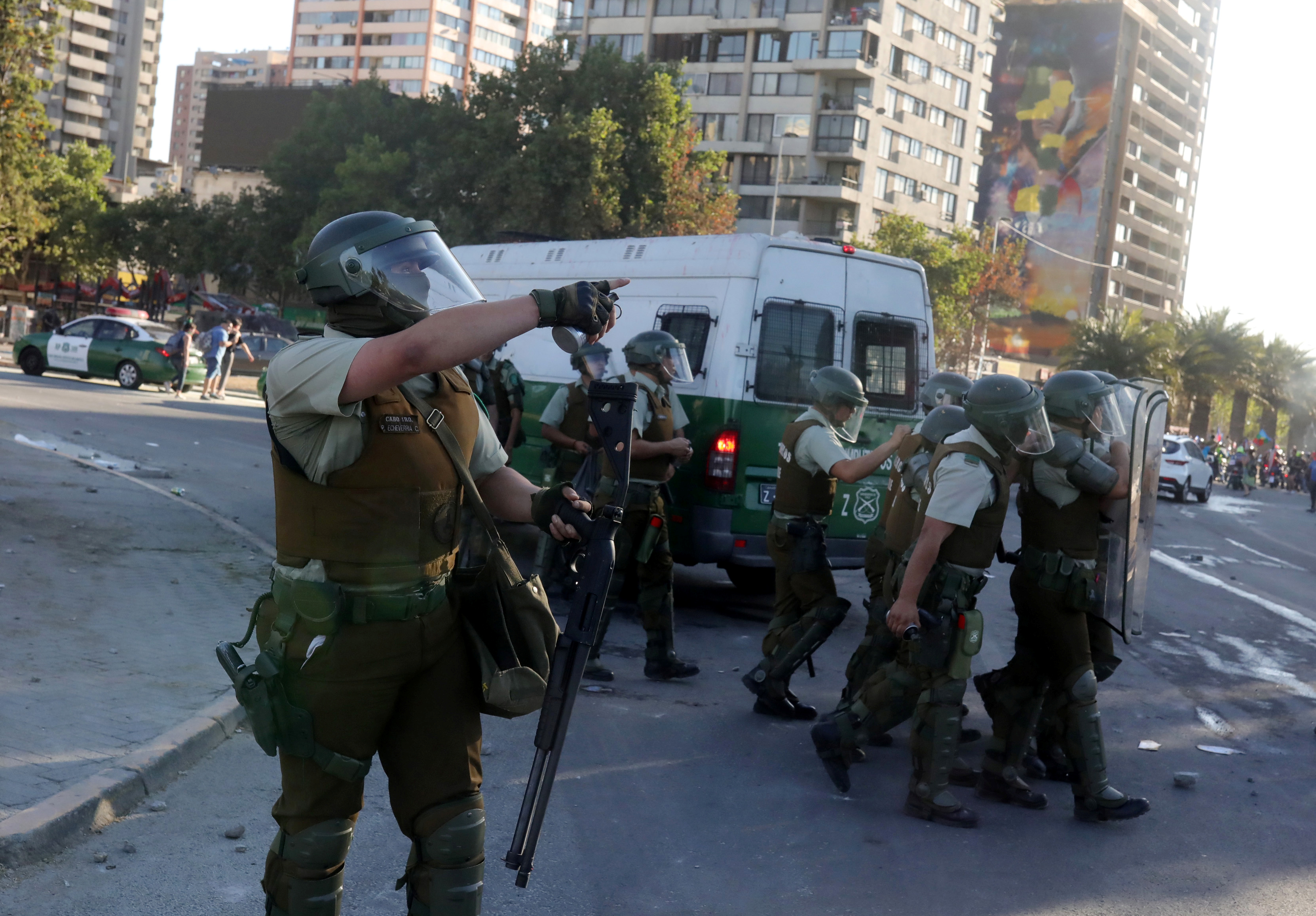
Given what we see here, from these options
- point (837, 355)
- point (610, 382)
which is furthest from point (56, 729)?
point (837, 355)

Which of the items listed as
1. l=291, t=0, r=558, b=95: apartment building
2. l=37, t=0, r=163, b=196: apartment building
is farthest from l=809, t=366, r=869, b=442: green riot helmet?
l=291, t=0, r=558, b=95: apartment building

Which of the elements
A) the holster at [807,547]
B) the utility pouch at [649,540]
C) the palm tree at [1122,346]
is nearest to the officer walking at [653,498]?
the utility pouch at [649,540]

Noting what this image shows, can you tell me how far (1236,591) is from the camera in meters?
12.8

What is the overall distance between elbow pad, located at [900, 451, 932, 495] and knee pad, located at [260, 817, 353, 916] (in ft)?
11.4

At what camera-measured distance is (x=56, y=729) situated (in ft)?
15.8

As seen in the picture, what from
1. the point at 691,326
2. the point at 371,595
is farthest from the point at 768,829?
the point at 691,326

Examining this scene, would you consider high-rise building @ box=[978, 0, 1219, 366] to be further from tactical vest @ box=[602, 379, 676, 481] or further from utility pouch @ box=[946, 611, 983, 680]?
utility pouch @ box=[946, 611, 983, 680]

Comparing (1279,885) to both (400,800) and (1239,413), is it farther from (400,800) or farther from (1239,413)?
(1239,413)

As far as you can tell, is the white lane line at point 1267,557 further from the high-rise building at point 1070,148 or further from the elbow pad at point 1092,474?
the high-rise building at point 1070,148

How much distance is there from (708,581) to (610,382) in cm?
774

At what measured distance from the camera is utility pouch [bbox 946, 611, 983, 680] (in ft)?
15.8

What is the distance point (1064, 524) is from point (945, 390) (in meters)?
1.63

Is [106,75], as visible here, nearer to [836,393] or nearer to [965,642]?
[836,393]

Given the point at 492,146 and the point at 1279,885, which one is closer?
the point at 1279,885
